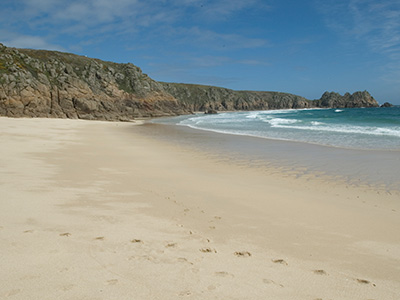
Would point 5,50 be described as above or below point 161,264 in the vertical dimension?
above

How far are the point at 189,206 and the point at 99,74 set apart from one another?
65548mm

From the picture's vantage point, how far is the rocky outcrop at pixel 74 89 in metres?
41.3

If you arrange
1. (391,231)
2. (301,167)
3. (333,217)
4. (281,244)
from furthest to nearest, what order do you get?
(301,167)
(333,217)
(391,231)
(281,244)

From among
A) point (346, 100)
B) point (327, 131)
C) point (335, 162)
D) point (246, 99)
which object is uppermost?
point (346, 100)

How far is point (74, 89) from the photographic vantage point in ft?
170

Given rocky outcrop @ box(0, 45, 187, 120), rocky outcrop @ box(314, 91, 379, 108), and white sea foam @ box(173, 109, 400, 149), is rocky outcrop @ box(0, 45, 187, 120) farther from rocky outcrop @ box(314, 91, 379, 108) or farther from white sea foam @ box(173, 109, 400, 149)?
rocky outcrop @ box(314, 91, 379, 108)

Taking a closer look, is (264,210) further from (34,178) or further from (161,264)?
(34,178)

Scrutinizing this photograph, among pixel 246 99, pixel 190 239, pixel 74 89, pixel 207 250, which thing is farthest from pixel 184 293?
pixel 246 99

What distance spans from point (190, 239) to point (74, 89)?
54.2 metres

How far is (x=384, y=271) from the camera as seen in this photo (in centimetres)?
334

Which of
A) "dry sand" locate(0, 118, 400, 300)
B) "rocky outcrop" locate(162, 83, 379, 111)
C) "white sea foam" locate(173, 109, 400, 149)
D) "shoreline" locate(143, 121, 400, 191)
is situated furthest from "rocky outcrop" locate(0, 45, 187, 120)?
"dry sand" locate(0, 118, 400, 300)

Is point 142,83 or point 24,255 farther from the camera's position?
point 142,83

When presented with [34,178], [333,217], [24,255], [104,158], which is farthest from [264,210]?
[104,158]

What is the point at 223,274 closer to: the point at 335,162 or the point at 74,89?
the point at 335,162
